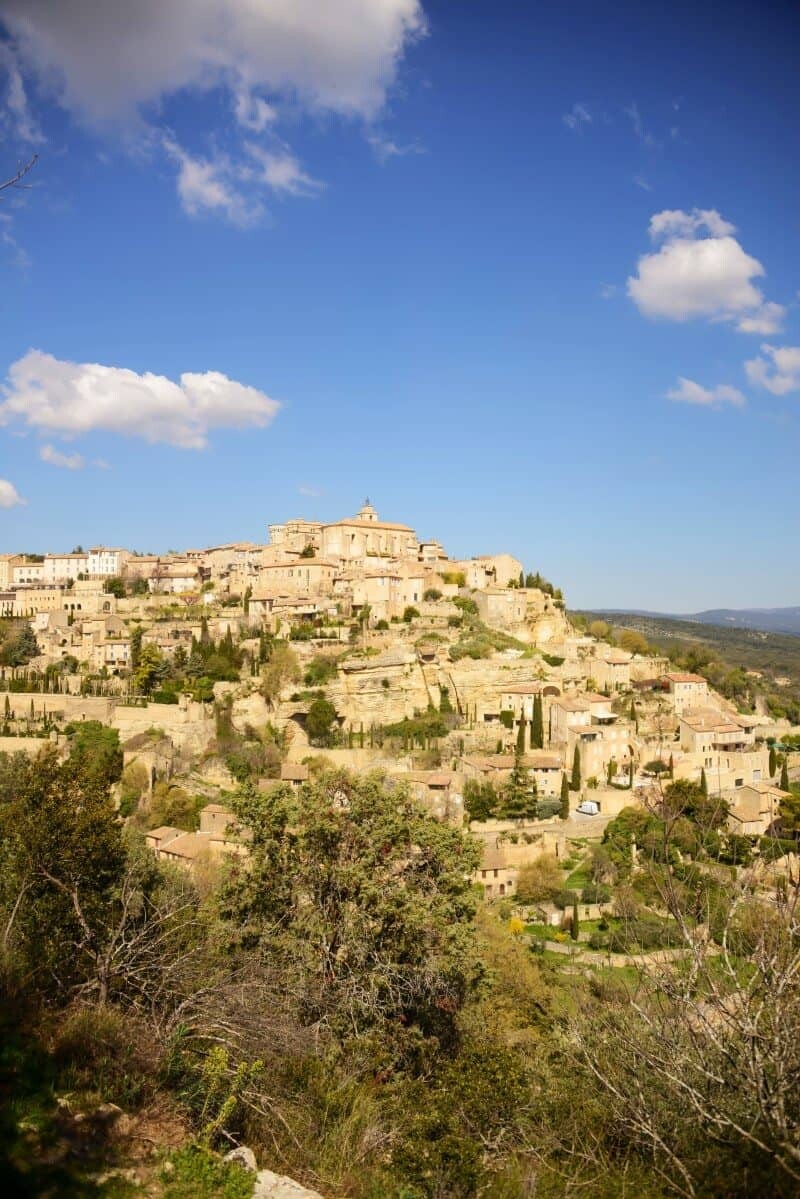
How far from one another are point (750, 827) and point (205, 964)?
25.0 metres

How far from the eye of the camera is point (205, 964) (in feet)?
34.7

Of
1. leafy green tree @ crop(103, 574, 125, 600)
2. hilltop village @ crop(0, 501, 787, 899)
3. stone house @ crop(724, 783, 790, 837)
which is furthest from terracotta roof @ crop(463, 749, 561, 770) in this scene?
leafy green tree @ crop(103, 574, 125, 600)

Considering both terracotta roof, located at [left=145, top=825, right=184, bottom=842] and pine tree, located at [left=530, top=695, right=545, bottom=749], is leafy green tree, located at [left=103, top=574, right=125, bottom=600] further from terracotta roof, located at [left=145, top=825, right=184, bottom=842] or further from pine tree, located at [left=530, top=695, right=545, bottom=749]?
terracotta roof, located at [left=145, top=825, right=184, bottom=842]

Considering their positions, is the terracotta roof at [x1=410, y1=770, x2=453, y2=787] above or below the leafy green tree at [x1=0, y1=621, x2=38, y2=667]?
below

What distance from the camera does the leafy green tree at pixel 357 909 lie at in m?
10.7

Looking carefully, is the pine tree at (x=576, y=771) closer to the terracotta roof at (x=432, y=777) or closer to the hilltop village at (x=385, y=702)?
the hilltop village at (x=385, y=702)

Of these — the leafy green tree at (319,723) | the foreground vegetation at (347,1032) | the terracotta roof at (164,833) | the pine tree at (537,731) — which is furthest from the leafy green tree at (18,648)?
the foreground vegetation at (347,1032)

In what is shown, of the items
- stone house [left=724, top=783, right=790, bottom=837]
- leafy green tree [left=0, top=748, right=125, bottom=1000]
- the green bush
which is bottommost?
stone house [left=724, top=783, right=790, bottom=837]

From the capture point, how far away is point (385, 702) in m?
38.6

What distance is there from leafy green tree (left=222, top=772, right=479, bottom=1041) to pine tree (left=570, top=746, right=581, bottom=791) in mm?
20771

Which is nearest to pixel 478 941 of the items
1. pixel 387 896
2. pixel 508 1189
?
pixel 387 896

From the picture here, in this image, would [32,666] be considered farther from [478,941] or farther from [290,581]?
[478,941]

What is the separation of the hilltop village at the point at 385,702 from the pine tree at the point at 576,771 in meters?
0.12

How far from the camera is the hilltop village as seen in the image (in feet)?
99.0
